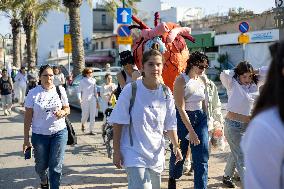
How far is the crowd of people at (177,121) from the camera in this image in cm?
156

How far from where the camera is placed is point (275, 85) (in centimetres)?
155

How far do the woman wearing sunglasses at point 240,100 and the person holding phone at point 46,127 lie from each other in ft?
6.51

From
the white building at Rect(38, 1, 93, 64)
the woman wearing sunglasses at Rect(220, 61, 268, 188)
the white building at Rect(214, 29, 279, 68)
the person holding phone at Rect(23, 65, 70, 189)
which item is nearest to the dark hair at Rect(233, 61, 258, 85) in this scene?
the woman wearing sunglasses at Rect(220, 61, 268, 188)

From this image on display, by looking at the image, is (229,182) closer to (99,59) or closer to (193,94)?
(193,94)

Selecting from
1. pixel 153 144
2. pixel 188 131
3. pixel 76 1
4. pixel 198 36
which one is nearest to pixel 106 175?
pixel 188 131

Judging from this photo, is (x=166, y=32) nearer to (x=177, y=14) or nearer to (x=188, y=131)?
(x=188, y=131)

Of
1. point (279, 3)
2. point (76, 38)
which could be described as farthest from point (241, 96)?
point (76, 38)

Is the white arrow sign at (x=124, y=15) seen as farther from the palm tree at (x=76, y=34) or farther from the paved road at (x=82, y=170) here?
the palm tree at (x=76, y=34)

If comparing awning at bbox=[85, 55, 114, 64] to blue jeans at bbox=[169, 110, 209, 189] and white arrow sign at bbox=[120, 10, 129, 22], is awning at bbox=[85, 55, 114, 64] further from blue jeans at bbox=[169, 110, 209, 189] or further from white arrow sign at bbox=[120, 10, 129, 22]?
blue jeans at bbox=[169, 110, 209, 189]

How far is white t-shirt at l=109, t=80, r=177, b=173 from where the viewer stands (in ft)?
12.7

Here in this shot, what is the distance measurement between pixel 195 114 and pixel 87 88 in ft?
19.4

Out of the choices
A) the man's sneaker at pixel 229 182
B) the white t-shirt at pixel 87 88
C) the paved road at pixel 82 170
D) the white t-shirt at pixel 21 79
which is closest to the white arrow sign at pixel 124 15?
the white t-shirt at pixel 87 88

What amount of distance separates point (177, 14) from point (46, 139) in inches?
1998

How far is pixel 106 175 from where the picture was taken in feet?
22.3
